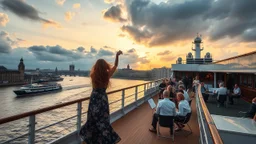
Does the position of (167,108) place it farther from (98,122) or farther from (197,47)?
(197,47)

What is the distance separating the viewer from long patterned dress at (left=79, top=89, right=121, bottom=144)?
198 centimetres

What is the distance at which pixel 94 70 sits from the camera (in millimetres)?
1929

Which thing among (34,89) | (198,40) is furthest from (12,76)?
(198,40)

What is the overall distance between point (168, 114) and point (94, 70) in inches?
78.1

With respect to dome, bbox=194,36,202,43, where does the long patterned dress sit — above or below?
below

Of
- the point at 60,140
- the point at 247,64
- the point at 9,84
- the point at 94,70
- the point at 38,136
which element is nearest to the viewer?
the point at 94,70

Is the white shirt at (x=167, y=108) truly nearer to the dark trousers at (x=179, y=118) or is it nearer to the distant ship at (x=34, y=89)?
the dark trousers at (x=179, y=118)

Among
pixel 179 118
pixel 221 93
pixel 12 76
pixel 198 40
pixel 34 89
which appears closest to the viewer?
pixel 179 118

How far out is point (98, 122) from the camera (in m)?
2.01

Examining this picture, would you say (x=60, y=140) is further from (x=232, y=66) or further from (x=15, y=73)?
(x=15, y=73)

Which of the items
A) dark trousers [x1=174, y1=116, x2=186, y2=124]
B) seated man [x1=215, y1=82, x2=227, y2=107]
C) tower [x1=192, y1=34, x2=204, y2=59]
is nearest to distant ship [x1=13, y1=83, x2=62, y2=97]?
tower [x1=192, y1=34, x2=204, y2=59]

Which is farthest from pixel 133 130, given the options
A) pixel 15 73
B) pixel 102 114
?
pixel 15 73

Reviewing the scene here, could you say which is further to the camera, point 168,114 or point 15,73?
point 15,73

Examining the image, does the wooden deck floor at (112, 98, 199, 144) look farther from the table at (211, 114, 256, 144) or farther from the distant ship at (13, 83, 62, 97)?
the distant ship at (13, 83, 62, 97)
